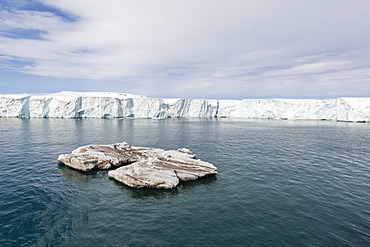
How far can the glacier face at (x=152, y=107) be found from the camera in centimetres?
8231

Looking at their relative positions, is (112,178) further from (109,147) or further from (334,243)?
(334,243)

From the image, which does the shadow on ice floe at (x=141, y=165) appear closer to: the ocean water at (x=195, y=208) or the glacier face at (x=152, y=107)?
the ocean water at (x=195, y=208)

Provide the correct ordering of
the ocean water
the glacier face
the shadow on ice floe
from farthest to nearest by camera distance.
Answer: the glacier face < the shadow on ice floe < the ocean water

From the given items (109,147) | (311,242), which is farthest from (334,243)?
(109,147)

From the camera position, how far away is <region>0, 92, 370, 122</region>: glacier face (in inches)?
3241

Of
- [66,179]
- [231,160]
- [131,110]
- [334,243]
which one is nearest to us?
[334,243]

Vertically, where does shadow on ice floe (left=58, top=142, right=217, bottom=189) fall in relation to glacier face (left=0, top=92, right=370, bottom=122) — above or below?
below

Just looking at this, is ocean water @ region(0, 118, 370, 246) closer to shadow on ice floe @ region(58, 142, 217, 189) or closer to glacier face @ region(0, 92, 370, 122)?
shadow on ice floe @ region(58, 142, 217, 189)

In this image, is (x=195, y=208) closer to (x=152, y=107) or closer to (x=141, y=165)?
(x=141, y=165)

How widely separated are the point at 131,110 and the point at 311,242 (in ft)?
307

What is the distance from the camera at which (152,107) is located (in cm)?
9769

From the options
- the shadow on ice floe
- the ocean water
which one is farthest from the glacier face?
the shadow on ice floe

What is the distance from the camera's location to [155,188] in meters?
15.9

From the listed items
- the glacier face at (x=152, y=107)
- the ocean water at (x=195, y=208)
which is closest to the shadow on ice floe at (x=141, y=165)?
the ocean water at (x=195, y=208)
